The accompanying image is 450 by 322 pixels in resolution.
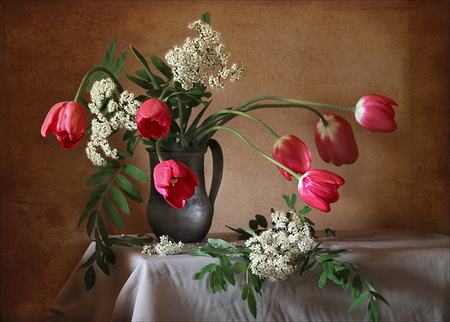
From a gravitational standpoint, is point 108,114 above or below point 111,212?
above

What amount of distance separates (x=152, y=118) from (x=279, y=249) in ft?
1.10

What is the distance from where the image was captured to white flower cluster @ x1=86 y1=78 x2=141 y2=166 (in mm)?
1041

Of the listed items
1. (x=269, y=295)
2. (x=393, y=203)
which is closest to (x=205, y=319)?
(x=269, y=295)

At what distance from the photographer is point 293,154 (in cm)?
105

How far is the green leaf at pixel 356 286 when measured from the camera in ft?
3.09

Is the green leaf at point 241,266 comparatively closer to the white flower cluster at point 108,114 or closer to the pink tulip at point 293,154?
the pink tulip at point 293,154

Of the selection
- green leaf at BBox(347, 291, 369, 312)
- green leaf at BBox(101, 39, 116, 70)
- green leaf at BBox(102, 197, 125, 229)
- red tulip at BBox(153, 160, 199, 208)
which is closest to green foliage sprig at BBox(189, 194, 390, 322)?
green leaf at BBox(347, 291, 369, 312)

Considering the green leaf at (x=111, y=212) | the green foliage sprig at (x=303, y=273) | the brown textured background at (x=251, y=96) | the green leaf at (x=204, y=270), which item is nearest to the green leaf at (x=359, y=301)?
the green foliage sprig at (x=303, y=273)

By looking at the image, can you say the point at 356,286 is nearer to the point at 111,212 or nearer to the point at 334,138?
the point at 334,138

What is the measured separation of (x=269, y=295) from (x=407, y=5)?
110 cm

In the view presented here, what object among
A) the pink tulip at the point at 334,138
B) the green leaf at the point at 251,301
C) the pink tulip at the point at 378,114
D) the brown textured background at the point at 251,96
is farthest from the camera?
the brown textured background at the point at 251,96

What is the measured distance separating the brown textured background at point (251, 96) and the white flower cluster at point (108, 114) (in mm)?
426

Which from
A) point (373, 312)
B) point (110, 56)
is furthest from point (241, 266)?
point (110, 56)

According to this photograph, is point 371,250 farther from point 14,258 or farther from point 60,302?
point 14,258
